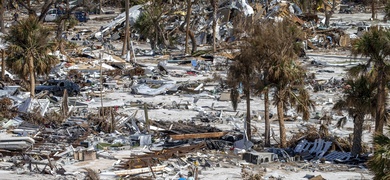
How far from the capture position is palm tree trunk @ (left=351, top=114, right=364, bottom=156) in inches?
800

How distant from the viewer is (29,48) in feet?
88.9

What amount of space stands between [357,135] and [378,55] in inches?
88.1

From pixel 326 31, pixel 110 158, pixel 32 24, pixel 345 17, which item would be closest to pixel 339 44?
pixel 326 31

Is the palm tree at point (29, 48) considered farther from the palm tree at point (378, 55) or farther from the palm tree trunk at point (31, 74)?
the palm tree at point (378, 55)

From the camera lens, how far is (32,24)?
27.1 m

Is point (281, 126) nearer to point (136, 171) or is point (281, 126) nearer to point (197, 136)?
point (197, 136)

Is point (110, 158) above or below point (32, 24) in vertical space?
below

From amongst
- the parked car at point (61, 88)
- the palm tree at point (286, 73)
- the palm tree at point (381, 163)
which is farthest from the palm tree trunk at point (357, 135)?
the parked car at point (61, 88)

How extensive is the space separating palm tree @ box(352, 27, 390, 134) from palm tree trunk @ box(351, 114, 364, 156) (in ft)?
1.79

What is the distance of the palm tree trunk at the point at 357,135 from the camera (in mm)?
20312

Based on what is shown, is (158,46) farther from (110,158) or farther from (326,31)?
(110,158)

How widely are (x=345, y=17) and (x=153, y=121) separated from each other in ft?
132

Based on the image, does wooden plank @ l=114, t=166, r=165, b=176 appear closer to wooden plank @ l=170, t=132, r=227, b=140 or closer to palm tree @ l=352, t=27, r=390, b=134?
wooden plank @ l=170, t=132, r=227, b=140

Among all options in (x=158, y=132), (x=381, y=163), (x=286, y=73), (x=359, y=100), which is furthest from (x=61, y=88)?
(x=381, y=163)
